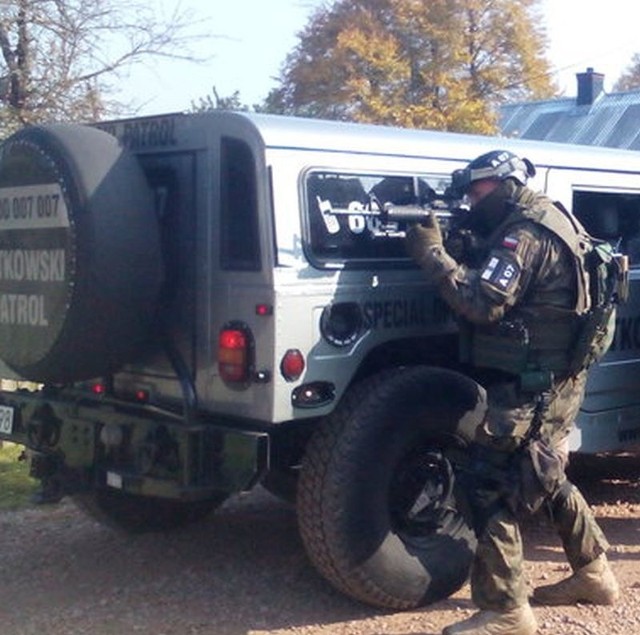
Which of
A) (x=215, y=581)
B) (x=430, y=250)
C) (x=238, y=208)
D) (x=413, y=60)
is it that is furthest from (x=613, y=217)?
(x=413, y=60)

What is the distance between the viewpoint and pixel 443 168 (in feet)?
18.7

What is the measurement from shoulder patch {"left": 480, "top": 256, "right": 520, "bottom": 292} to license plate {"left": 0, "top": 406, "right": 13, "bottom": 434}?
92.1 inches

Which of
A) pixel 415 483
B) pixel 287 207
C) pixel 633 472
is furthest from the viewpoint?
pixel 633 472

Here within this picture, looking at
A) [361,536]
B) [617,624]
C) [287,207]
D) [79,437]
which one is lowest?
[617,624]

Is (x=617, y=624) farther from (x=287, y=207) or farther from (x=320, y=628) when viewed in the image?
(x=287, y=207)

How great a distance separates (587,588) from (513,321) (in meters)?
1.21

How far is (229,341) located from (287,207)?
583mm

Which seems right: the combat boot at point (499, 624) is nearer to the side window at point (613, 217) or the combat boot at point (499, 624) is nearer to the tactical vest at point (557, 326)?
the tactical vest at point (557, 326)

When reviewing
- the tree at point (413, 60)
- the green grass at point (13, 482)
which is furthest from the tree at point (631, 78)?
the green grass at point (13, 482)

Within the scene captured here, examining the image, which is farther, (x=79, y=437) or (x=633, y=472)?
(x=633, y=472)

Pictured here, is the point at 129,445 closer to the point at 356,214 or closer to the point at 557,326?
the point at 356,214

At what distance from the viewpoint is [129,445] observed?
5348 millimetres

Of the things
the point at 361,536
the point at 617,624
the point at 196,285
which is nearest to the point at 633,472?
the point at 617,624

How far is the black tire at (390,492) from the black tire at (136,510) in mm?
1081
